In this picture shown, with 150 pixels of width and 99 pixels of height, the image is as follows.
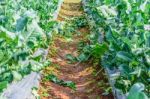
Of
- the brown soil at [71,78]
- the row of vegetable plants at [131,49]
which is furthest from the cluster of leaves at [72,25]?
the row of vegetable plants at [131,49]

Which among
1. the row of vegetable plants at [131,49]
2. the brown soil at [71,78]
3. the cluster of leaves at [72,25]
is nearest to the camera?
the row of vegetable plants at [131,49]

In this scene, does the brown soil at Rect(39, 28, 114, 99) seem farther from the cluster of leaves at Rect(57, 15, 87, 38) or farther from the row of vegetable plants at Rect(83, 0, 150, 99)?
the cluster of leaves at Rect(57, 15, 87, 38)

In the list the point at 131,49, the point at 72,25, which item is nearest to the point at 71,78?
the point at 131,49

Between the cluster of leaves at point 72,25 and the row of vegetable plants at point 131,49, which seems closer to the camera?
the row of vegetable plants at point 131,49

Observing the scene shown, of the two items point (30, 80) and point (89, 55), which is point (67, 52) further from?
point (30, 80)

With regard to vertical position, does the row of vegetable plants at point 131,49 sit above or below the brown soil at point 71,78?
above

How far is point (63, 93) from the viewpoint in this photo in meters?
5.53

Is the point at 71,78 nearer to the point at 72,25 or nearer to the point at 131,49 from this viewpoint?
the point at 131,49

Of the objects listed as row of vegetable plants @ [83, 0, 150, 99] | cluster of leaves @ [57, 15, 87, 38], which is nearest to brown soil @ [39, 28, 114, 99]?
row of vegetable plants @ [83, 0, 150, 99]

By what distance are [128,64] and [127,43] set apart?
0.23 m

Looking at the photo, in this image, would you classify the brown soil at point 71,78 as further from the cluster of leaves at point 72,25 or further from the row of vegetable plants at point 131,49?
the cluster of leaves at point 72,25

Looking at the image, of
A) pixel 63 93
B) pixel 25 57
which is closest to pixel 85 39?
pixel 63 93

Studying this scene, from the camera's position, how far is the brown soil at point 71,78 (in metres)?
5.41

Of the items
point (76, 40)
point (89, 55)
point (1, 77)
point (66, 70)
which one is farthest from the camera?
point (76, 40)
